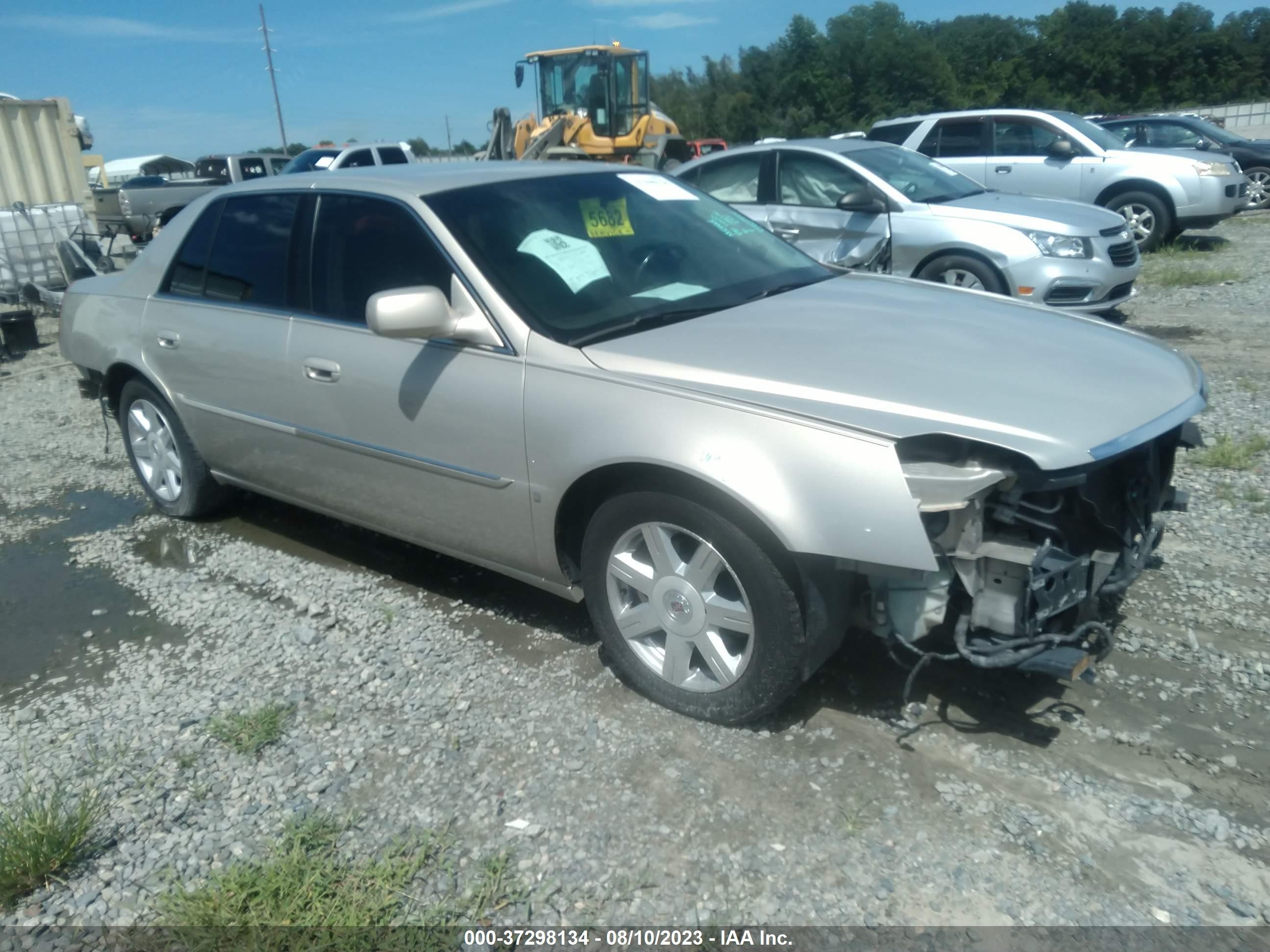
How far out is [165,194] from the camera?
854 inches

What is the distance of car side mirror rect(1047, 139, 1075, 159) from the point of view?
37.7ft

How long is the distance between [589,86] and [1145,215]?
35.1 feet

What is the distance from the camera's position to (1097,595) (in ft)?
9.55

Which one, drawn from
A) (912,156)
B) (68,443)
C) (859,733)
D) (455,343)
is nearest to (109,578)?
(455,343)

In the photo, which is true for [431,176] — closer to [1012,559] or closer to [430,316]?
[430,316]

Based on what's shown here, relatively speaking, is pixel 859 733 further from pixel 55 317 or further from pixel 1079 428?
pixel 55 317

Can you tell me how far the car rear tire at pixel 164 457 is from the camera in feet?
16.3

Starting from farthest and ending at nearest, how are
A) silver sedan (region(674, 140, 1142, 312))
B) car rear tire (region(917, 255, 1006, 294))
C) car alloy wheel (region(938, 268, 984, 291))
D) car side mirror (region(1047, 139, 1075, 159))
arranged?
car side mirror (region(1047, 139, 1075, 159)) < car alloy wheel (region(938, 268, 984, 291)) < car rear tire (region(917, 255, 1006, 294)) < silver sedan (region(674, 140, 1142, 312))

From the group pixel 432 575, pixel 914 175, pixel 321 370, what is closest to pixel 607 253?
pixel 321 370

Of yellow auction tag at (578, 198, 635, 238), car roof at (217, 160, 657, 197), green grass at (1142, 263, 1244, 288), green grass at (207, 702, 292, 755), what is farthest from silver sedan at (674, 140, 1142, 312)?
green grass at (207, 702, 292, 755)

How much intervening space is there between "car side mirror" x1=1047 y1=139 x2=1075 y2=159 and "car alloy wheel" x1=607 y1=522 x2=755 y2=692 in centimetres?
1039

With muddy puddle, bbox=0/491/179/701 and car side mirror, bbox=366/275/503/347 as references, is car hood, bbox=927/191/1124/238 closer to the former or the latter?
car side mirror, bbox=366/275/503/347

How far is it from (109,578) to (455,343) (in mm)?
2338

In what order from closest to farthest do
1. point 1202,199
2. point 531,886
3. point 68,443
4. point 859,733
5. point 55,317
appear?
point 531,886, point 859,733, point 68,443, point 1202,199, point 55,317
